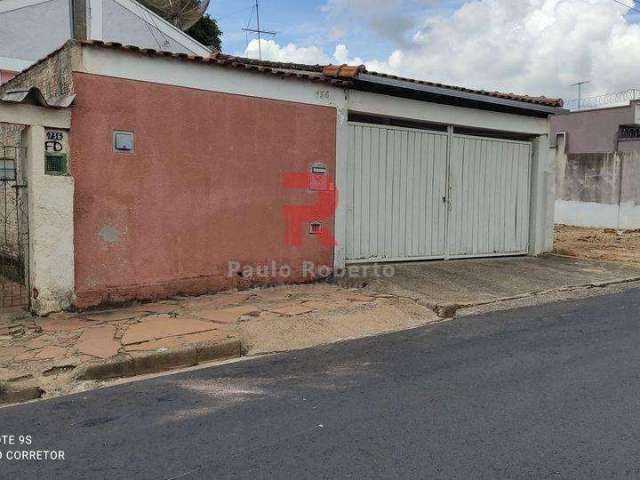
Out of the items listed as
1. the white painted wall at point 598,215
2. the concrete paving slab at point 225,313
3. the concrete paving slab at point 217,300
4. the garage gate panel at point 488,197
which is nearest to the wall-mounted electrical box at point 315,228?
the concrete paving slab at point 217,300

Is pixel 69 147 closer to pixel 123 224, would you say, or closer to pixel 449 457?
pixel 123 224

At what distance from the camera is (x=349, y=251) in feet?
30.1

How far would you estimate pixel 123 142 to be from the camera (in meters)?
6.85

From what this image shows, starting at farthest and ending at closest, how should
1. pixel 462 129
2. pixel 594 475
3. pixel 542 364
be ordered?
pixel 462 129 → pixel 542 364 → pixel 594 475

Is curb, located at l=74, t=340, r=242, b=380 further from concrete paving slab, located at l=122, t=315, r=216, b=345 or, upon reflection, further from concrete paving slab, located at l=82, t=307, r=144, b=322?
concrete paving slab, located at l=82, t=307, r=144, b=322

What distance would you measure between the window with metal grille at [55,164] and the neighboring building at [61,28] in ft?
30.5

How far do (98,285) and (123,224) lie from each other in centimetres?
82

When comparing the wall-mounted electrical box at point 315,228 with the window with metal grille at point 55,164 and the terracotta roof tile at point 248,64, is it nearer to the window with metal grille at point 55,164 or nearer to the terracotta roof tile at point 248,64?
the terracotta roof tile at point 248,64

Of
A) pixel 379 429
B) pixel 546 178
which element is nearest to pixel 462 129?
pixel 546 178

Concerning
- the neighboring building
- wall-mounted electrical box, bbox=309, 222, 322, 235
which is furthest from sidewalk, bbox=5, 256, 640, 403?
the neighboring building

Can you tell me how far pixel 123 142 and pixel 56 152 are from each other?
0.79 m

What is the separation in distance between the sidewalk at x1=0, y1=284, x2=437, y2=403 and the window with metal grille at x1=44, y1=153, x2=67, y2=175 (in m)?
1.69

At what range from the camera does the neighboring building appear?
15555 mm

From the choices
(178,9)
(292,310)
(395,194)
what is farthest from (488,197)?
(178,9)
